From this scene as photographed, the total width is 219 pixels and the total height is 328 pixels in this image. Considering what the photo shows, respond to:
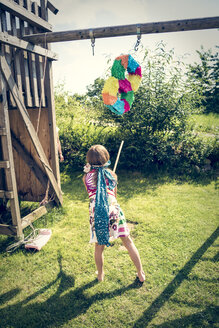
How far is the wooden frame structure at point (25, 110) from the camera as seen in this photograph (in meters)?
2.92

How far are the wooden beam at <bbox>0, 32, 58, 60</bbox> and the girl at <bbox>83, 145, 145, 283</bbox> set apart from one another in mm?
1769

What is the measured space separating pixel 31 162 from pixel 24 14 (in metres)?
2.31

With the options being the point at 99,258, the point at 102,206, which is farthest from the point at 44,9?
the point at 99,258

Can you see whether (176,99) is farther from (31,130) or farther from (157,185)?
(31,130)

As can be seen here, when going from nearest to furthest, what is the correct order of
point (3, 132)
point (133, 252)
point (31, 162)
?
point (133, 252) < point (3, 132) < point (31, 162)

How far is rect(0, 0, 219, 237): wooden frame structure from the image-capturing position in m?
2.79

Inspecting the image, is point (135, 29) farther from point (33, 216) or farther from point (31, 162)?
point (33, 216)

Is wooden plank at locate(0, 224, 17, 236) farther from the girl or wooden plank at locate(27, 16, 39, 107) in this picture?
wooden plank at locate(27, 16, 39, 107)

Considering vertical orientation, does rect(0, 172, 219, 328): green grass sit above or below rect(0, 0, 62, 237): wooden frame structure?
below

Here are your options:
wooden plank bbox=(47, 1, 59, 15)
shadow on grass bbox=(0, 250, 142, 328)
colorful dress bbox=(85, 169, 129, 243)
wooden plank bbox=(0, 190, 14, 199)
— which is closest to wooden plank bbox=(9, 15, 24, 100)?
wooden plank bbox=(47, 1, 59, 15)

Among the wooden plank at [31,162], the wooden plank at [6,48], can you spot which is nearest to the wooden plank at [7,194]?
the wooden plank at [31,162]

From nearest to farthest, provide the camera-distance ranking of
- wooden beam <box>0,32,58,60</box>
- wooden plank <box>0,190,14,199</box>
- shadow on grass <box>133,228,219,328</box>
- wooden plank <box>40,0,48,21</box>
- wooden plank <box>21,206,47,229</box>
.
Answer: shadow on grass <box>133,228,219,328</box>, wooden beam <box>0,32,58,60</box>, wooden plank <box>0,190,14,199</box>, wooden plank <box>21,206,47,229</box>, wooden plank <box>40,0,48,21</box>

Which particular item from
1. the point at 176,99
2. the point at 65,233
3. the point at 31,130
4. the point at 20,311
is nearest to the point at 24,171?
the point at 31,130

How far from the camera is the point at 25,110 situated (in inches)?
129
